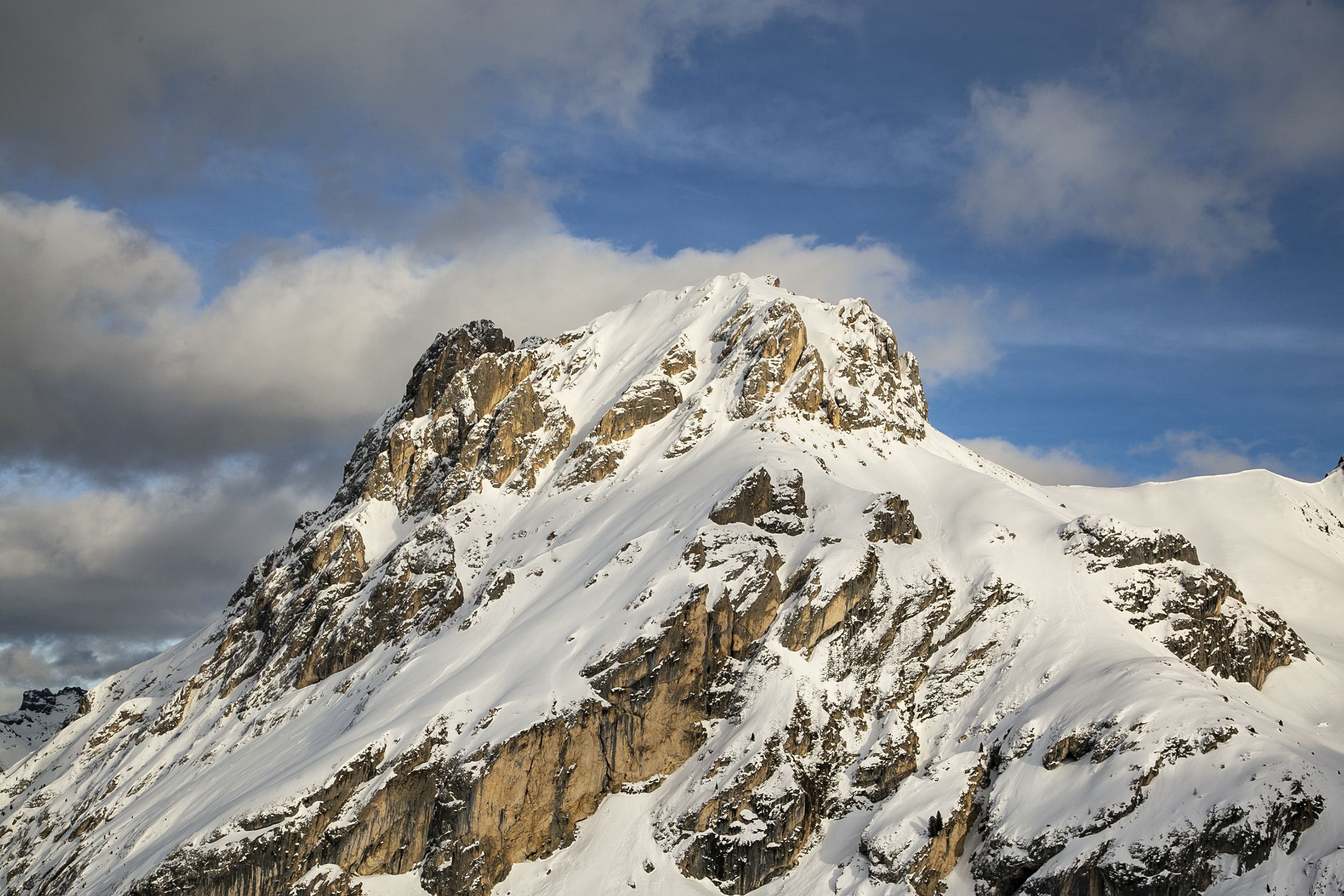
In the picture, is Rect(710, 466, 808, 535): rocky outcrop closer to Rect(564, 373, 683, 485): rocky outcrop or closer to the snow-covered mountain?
the snow-covered mountain

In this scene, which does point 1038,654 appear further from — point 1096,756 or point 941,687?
point 1096,756

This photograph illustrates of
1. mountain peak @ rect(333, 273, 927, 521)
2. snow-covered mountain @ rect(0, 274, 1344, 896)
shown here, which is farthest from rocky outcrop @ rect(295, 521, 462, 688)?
mountain peak @ rect(333, 273, 927, 521)

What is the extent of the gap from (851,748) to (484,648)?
144 feet

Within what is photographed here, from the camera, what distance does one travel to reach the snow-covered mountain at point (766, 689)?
10300 cm

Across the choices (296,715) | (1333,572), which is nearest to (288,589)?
(296,715)

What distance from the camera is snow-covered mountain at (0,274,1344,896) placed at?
338 feet

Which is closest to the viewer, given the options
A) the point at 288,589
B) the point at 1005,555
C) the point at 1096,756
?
the point at 1096,756

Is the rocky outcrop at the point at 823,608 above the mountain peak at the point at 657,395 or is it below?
below

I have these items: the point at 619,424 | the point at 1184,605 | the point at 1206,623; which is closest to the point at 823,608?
the point at 1184,605

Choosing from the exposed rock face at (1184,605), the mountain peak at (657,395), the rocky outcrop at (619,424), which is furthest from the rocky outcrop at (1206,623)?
the rocky outcrop at (619,424)

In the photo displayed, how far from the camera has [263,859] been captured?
4710 inches

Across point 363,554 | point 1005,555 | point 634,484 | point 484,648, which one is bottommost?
point 1005,555

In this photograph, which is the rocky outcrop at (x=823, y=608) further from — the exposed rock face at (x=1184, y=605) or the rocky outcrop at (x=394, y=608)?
the rocky outcrop at (x=394, y=608)

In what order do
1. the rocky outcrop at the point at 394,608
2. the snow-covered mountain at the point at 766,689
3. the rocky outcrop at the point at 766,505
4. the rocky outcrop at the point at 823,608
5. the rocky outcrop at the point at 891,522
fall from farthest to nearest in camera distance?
the rocky outcrop at the point at 394,608 → the rocky outcrop at the point at 766,505 → the rocky outcrop at the point at 891,522 → the rocky outcrop at the point at 823,608 → the snow-covered mountain at the point at 766,689
